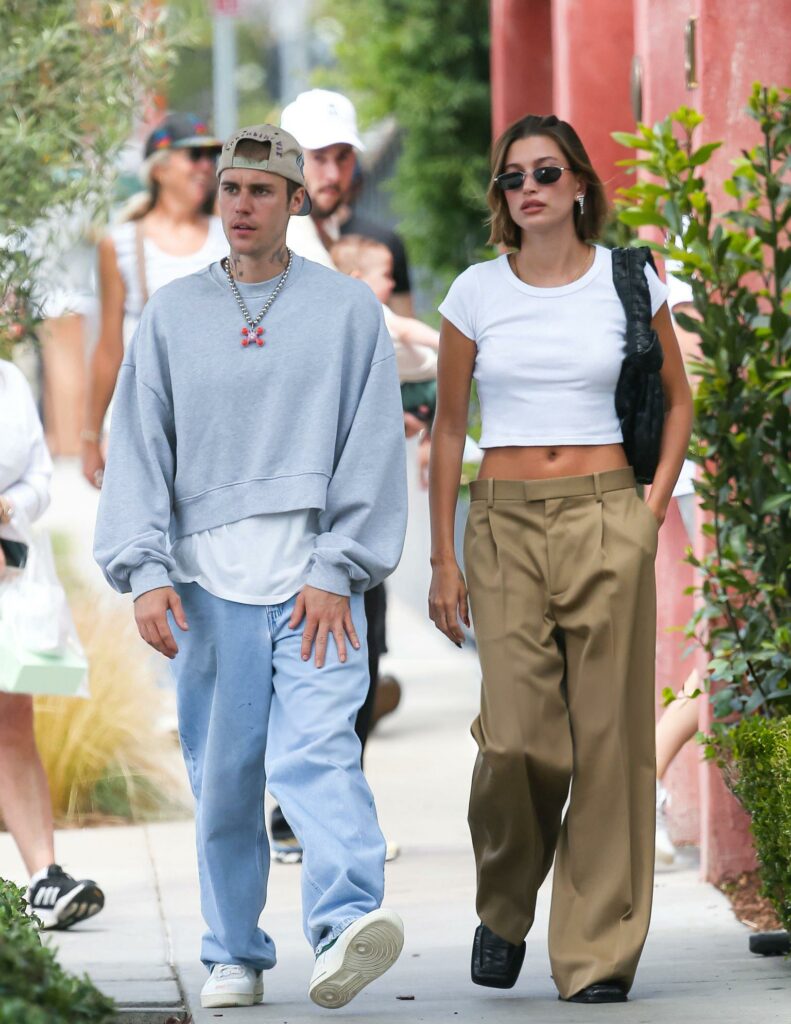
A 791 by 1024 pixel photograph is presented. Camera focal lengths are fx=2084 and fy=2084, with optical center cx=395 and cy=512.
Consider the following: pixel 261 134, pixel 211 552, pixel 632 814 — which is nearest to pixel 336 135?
pixel 261 134

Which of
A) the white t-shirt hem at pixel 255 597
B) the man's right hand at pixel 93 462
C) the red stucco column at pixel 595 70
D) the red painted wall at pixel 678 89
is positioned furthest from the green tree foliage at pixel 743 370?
the red stucco column at pixel 595 70

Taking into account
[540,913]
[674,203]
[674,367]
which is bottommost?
[540,913]

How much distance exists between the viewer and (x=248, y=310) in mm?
4703

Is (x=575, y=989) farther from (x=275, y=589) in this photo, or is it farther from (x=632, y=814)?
(x=275, y=589)

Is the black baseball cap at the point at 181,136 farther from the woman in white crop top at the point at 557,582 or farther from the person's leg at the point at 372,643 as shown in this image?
the woman in white crop top at the point at 557,582

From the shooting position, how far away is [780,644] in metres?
5.46

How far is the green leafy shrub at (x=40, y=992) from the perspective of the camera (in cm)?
279

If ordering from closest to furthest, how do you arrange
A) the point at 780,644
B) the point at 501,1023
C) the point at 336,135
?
1. the point at 501,1023
2. the point at 780,644
3. the point at 336,135

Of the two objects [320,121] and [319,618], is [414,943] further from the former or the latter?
[320,121]

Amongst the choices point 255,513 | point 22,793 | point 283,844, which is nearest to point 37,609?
point 22,793

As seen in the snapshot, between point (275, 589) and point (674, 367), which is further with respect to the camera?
point (674, 367)

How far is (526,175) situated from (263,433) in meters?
0.89

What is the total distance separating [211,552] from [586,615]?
2.85ft

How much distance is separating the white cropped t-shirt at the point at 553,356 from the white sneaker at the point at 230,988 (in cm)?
136
